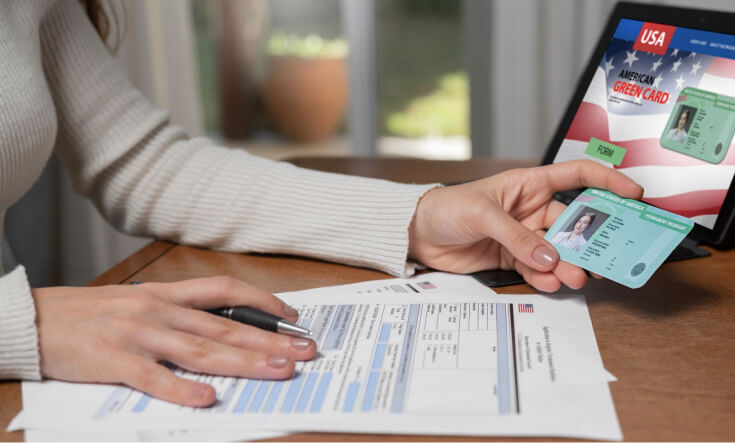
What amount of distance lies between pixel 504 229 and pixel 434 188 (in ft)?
0.40

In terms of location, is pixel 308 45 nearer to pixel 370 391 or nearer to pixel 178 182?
pixel 178 182

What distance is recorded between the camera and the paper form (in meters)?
0.47

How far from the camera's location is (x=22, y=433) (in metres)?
0.48

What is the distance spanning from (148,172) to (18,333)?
14.3 inches

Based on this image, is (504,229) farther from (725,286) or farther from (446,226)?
(725,286)

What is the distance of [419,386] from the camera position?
51 centimetres

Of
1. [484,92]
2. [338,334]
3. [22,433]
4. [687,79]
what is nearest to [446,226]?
[338,334]

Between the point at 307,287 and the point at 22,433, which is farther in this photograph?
the point at 307,287

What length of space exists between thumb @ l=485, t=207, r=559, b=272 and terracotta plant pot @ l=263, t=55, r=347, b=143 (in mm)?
2780

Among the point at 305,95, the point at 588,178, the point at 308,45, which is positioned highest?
the point at 588,178

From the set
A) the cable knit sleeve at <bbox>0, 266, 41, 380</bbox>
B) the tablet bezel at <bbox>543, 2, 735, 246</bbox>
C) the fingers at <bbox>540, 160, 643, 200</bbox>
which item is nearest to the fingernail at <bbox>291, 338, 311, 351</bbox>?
the cable knit sleeve at <bbox>0, 266, 41, 380</bbox>

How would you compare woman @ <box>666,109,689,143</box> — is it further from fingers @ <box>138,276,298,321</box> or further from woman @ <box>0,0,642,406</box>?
fingers @ <box>138,276,298,321</box>

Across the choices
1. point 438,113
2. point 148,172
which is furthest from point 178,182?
point 438,113

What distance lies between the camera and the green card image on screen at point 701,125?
70 cm
